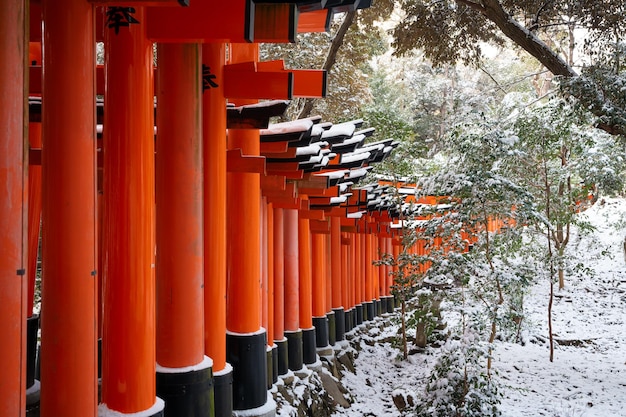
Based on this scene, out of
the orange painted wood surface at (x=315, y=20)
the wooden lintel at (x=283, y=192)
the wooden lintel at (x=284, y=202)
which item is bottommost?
the wooden lintel at (x=284, y=202)

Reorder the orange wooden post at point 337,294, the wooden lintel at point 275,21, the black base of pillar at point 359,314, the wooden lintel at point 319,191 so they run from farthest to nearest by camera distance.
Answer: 1. the black base of pillar at point 359,314
2. the orange wooden post at point 337,294
3. the wooden lintel at point 319,191
4. the wooden lintel at point 275,21

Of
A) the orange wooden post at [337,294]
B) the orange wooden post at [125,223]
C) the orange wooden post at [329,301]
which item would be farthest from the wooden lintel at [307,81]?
the orange wooden post at [337,294]

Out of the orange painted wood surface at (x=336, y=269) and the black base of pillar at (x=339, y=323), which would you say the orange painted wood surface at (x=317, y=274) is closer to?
the orange painted wood surface at (x=336, y=269)

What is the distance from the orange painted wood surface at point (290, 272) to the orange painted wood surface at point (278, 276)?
51 centimetres

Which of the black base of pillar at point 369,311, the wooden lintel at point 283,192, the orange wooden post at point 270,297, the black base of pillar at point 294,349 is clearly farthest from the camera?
the black base of pillar at point 369,311

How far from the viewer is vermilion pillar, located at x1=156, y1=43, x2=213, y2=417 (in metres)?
5.15

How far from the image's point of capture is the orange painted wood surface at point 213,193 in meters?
5.93

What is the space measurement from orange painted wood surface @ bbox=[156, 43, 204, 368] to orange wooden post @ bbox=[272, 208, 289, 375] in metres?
4.68

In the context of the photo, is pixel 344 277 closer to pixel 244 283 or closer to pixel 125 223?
pixel 244 283

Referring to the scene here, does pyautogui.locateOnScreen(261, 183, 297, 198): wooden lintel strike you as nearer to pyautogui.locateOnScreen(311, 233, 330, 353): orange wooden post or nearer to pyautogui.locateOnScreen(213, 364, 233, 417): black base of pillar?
pyautogui.locateOnScreen(213, 364, 233, 417): black base of pillar

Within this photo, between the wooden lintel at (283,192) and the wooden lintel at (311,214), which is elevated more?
the wooden lintel at (283,192)

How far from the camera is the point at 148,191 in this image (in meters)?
4.36

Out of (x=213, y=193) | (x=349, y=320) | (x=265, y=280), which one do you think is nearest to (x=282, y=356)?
(x=265, y=280)

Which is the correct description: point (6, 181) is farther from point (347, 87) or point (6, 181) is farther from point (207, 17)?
point (347, 87)
